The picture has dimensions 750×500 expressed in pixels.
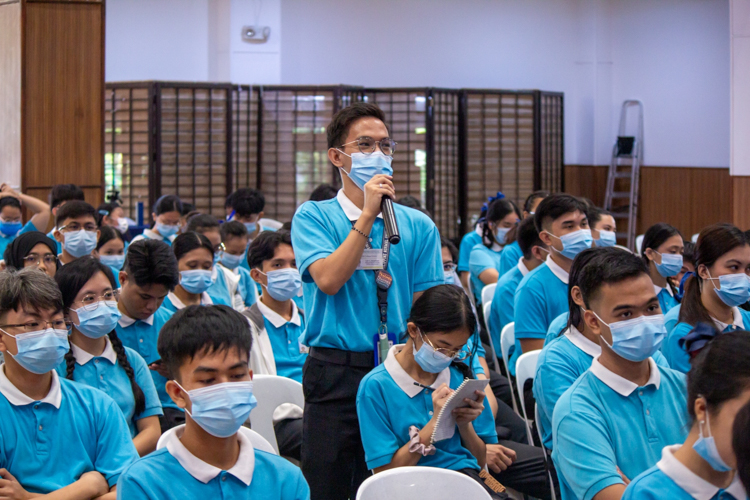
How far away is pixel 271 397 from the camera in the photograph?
3.04 metres

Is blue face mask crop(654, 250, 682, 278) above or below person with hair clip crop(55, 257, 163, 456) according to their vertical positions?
above

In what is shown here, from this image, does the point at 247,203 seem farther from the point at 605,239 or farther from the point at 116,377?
the point at 116,377

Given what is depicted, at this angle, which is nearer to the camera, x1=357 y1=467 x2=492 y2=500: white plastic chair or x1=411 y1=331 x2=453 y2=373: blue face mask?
x1=357 y1=467 x2=492 y2=500: white plastic chair

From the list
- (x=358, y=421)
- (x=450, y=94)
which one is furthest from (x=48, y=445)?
(x=450, y=94)

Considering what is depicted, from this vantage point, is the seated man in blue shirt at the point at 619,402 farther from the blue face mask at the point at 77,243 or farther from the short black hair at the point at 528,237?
the blue face mask at the point at 77,243

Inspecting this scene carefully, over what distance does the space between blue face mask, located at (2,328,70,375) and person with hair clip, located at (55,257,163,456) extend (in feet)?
1.29

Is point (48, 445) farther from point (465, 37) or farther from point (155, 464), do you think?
point (465, 37)

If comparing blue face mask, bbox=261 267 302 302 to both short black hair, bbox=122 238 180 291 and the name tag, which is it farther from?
the name tag

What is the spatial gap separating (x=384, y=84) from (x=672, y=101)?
146 inches

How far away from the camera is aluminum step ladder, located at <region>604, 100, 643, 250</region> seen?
32.8 ft

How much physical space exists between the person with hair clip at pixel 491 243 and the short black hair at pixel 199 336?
3683 millimetres

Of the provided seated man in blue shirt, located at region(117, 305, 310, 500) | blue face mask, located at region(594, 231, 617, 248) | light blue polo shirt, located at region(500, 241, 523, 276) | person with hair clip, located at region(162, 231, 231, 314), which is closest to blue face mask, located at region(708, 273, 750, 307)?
blue face mask, located at region(594, 231, 617, 248)

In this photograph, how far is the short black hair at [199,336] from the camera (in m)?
1.78

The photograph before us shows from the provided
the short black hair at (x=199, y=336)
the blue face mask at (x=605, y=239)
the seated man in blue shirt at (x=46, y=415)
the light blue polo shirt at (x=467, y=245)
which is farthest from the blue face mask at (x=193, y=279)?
the light blue polo shirt at (x=467, y=245)
